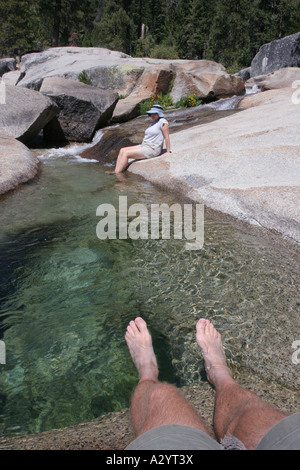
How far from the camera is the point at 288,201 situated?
4.75 meters

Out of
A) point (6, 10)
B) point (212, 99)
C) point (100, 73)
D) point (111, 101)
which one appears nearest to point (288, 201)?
point (111, 101)

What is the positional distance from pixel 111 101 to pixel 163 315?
1006 cm

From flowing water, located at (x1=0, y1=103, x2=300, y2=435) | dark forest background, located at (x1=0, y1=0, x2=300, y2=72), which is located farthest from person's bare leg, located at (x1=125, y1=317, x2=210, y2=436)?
dark forest background, located at (x1=0, y1=0, x2=300, y2=72)

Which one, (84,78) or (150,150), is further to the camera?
(84,78)

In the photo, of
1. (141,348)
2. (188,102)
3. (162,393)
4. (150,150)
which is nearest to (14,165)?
(150,150)

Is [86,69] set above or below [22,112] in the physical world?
above

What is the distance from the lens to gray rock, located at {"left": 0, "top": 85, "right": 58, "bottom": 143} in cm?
937

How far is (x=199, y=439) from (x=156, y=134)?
23.9 ft

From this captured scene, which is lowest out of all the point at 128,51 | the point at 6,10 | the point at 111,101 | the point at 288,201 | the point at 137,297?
the point at 137,297

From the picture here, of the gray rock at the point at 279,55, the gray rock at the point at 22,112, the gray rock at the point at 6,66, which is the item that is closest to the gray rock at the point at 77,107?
the gray rock at the point at 22,112

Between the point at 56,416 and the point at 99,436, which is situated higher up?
the point at 99,436

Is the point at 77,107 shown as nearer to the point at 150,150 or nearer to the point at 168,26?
the point at 150,150

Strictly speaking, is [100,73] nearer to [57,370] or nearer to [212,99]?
[212,99]

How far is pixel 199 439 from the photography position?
1404mm
